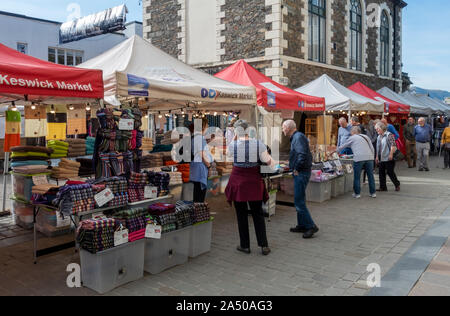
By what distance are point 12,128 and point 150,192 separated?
2.60 meters

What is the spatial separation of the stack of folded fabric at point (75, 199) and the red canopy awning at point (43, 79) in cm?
110

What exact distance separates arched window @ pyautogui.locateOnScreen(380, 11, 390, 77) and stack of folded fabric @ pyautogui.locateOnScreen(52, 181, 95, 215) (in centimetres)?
1958

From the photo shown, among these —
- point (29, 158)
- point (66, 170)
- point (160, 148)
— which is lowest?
point (66, 170)

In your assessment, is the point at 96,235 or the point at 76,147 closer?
the point at 96,235

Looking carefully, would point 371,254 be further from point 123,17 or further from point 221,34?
point 123,17

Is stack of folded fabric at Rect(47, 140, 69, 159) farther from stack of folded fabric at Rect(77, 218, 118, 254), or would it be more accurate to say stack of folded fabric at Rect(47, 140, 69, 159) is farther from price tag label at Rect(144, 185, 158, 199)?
stack of folded fabric at Rect(77, 218, 118, 254)

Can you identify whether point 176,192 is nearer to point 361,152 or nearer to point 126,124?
point 126,124

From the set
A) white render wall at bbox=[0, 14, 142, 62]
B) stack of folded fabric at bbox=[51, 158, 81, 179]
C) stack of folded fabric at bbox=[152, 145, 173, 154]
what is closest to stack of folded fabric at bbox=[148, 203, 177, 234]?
stack of folded fabric at bbox=[51, 158, 81, 179]

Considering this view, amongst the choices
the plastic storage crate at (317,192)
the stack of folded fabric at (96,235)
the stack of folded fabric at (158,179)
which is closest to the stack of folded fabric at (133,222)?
the stack of folded fabric at (96,235)

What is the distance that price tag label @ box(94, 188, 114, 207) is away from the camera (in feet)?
14.3

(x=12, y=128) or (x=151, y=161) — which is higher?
(x=12, y=128)

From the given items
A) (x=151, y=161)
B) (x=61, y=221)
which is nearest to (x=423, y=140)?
(x=151, y=161)

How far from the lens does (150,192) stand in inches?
196
